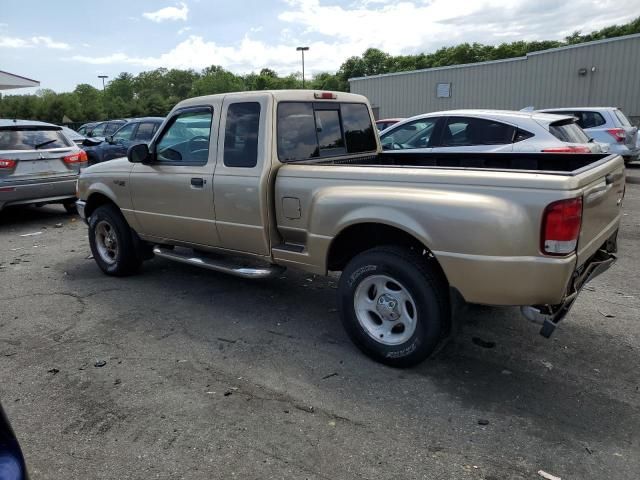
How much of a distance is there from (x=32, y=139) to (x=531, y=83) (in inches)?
734

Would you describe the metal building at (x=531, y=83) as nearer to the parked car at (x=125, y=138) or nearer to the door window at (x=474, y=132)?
the door window at (x=474, y=132)

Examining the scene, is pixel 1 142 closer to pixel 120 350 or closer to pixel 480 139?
pixel 120 350

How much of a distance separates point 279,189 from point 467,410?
2115 millimetres

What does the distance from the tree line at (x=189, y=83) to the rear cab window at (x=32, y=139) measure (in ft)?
139

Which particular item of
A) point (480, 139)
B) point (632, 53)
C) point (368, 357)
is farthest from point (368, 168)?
point (632, 53)

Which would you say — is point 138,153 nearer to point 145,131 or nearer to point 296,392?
point 296,392

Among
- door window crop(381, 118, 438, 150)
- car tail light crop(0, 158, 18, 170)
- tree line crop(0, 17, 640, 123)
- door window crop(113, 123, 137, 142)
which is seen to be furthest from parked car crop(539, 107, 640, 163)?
tree line crop(0, 17, 640, 123)

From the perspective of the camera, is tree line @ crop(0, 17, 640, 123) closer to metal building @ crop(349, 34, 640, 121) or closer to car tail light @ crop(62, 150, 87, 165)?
metal building @ crop(349, 34, 640, 121)

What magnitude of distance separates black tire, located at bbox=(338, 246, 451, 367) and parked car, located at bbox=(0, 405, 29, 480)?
2348 mm

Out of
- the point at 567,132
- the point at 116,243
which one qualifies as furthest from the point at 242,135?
the point at 567,132

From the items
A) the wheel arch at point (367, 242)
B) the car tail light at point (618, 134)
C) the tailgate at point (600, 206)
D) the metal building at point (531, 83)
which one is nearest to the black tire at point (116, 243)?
the wheel arch at point (367, 242)

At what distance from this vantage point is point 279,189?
405 centimetres

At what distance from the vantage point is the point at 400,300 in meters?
3.54

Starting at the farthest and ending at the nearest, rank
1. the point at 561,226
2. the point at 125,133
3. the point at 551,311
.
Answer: the point at 125,133 → the point at 551,311 → the point at 561,226
